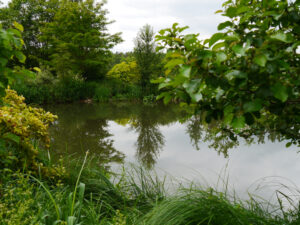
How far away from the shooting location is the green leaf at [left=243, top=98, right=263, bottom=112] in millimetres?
904

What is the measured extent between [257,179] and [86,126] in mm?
5642

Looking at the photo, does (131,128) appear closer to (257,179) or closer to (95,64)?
(257,179)

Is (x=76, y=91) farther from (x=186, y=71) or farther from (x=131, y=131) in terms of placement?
(x=186, y=71)

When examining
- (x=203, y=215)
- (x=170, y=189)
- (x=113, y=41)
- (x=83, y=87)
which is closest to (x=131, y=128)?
(x=170, y=189)

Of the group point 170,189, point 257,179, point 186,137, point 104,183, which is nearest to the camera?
point 104,183

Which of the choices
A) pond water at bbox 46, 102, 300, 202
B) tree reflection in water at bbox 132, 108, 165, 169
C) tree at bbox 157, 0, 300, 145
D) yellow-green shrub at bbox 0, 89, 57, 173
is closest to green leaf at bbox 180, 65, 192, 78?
tree at bbox 157, 0, 300, 145

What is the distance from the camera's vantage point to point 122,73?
61.2 feet

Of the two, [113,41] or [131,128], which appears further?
[113,41]

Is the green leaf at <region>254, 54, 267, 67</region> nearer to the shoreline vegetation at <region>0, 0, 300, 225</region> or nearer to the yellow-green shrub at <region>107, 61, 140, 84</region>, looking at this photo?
the shoreline vegetation at <region>0, 0, 300, 225</region>

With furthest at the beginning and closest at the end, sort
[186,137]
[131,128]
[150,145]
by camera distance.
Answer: [131,128] < [186,137] < [150,145]

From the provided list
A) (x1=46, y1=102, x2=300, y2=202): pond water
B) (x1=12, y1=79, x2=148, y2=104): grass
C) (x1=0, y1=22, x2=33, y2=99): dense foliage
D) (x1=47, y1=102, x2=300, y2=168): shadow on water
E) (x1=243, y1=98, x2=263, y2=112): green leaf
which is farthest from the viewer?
(x1=12, y1=79, x2=148, y2=104): grass

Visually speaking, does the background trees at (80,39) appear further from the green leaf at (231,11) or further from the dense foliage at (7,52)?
the green leaf at (231,11)

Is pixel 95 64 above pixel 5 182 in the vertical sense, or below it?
above

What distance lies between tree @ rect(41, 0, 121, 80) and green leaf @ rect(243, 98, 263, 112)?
52.4 feet
